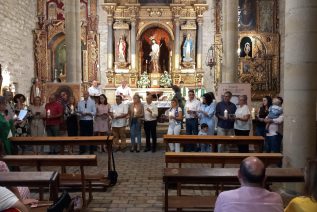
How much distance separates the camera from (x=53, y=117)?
10.3 m

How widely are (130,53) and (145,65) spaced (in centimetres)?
99

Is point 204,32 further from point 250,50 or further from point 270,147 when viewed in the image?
point 270,147

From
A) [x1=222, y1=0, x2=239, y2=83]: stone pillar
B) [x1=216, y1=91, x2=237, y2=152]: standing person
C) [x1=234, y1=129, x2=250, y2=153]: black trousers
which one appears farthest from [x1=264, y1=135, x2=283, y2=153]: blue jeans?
[x1=222, y1=0, x2=239, y2=83]: stone pillar

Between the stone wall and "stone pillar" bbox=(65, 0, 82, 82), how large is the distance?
3.53 m

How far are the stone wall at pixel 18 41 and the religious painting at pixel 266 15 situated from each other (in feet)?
35.6

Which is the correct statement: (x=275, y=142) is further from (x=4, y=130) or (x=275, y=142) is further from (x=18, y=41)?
(x=18, y=41)

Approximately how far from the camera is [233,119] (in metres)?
9.53

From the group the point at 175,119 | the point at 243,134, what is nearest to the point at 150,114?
the point at 175,119

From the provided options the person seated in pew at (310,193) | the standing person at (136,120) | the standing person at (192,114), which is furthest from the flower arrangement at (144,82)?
the person seated in pew at (310,193)

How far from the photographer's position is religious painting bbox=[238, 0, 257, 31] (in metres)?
18.8

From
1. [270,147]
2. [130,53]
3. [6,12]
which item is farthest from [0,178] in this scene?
[130,53]

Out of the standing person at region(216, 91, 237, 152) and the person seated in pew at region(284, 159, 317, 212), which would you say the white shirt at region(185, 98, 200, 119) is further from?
the person seated in pew at region(284, 159, 317, 212)

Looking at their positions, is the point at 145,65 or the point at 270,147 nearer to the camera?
the point at 270,147

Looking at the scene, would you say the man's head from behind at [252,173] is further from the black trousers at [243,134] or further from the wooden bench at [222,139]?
the black trousers at [243,134]
